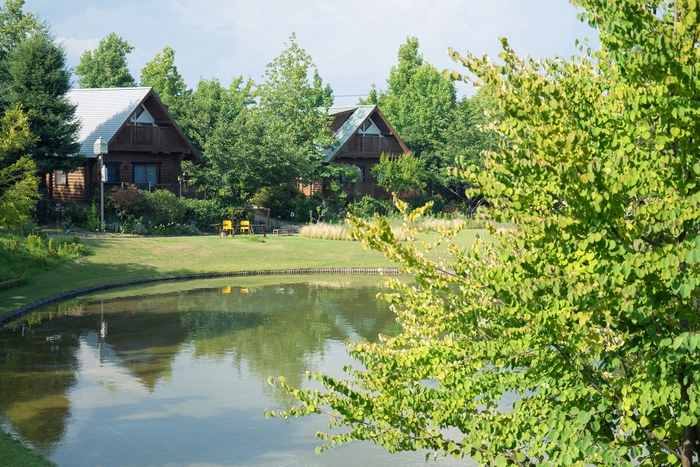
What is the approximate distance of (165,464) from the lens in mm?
11586

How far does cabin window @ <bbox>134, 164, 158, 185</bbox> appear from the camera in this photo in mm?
51406

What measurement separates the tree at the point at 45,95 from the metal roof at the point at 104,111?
16.6ft

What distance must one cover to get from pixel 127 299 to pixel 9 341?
7245mm

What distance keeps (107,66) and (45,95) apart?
35239 mm

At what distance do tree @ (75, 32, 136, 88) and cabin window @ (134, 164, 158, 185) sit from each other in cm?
2353

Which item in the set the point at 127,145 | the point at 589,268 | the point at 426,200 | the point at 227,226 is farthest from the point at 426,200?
the point at 589,268

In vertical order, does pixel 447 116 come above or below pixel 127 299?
above

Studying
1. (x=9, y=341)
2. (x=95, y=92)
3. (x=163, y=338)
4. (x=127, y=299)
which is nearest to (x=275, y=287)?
(x=127, y=299)

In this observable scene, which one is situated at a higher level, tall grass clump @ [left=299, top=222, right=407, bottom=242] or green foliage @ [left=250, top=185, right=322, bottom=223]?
green foliage @ [left=250, top=185, right=322, bottom=223]

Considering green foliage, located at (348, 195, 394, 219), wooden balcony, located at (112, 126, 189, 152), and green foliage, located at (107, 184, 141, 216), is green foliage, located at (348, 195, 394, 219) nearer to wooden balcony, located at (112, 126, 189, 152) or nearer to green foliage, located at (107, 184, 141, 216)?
wooden balcony, located at (112, 126, 189, 152)

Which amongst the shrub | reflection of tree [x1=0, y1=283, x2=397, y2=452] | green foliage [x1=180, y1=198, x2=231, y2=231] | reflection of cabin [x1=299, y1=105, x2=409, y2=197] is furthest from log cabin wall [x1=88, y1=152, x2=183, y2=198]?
reflection of tree [x1=0, y1=283, x2=397, y2=452]

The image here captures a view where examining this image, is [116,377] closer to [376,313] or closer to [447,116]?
[376,313]

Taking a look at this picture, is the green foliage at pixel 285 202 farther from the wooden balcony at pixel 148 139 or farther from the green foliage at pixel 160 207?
the green foliage at pixel 160 207

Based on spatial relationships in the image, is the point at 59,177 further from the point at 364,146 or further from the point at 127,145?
the point at 364,146
